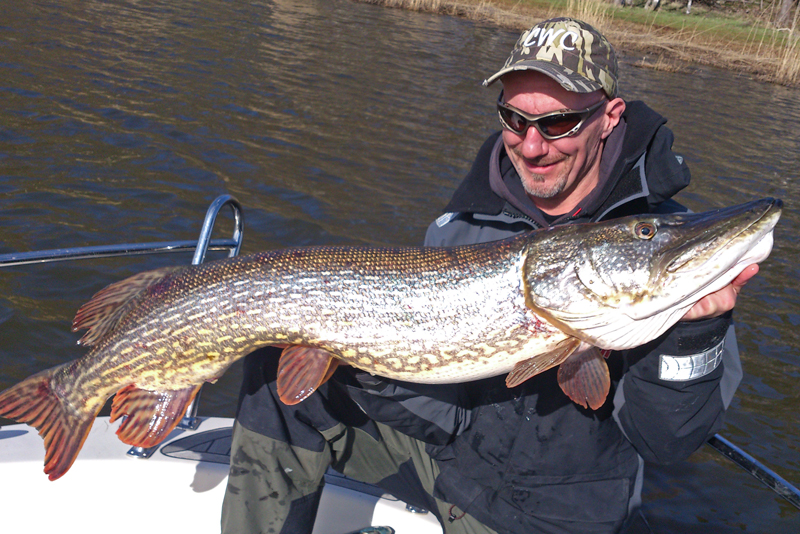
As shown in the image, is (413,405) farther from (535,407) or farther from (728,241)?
(728,241)

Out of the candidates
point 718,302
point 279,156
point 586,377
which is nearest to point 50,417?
point 586,377

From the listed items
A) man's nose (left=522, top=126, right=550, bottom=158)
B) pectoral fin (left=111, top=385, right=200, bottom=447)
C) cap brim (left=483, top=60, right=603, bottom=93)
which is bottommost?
pectoral fin (left=111, top=385, right=200, bottom=447)

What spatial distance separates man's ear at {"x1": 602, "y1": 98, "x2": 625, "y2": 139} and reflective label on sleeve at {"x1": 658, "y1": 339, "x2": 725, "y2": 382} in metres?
1.07

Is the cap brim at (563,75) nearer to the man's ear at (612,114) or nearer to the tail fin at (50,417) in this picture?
the man's ear at (612,114)

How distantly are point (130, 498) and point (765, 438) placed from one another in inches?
164

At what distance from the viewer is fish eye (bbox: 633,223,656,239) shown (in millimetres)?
1979

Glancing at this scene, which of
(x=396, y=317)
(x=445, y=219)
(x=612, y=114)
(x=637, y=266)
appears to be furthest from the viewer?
(x=445, y=219)

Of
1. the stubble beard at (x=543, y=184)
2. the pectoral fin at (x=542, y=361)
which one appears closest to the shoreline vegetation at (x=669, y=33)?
the stubble beard at (x=543, y=184)

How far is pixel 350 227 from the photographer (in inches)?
252

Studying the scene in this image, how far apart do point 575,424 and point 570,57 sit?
4.80ft

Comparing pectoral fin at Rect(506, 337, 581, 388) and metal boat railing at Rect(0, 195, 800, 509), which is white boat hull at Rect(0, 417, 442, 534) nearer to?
metal boat railing at Rect(0, 195, 800, 509)

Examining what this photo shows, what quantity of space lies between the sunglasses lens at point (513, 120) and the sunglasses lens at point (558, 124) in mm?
75

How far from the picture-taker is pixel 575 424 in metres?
2.26

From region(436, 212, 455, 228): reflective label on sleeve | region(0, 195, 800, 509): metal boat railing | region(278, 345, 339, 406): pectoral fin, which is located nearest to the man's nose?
region(436, 212, 455, 228): reflective label on sleeve
